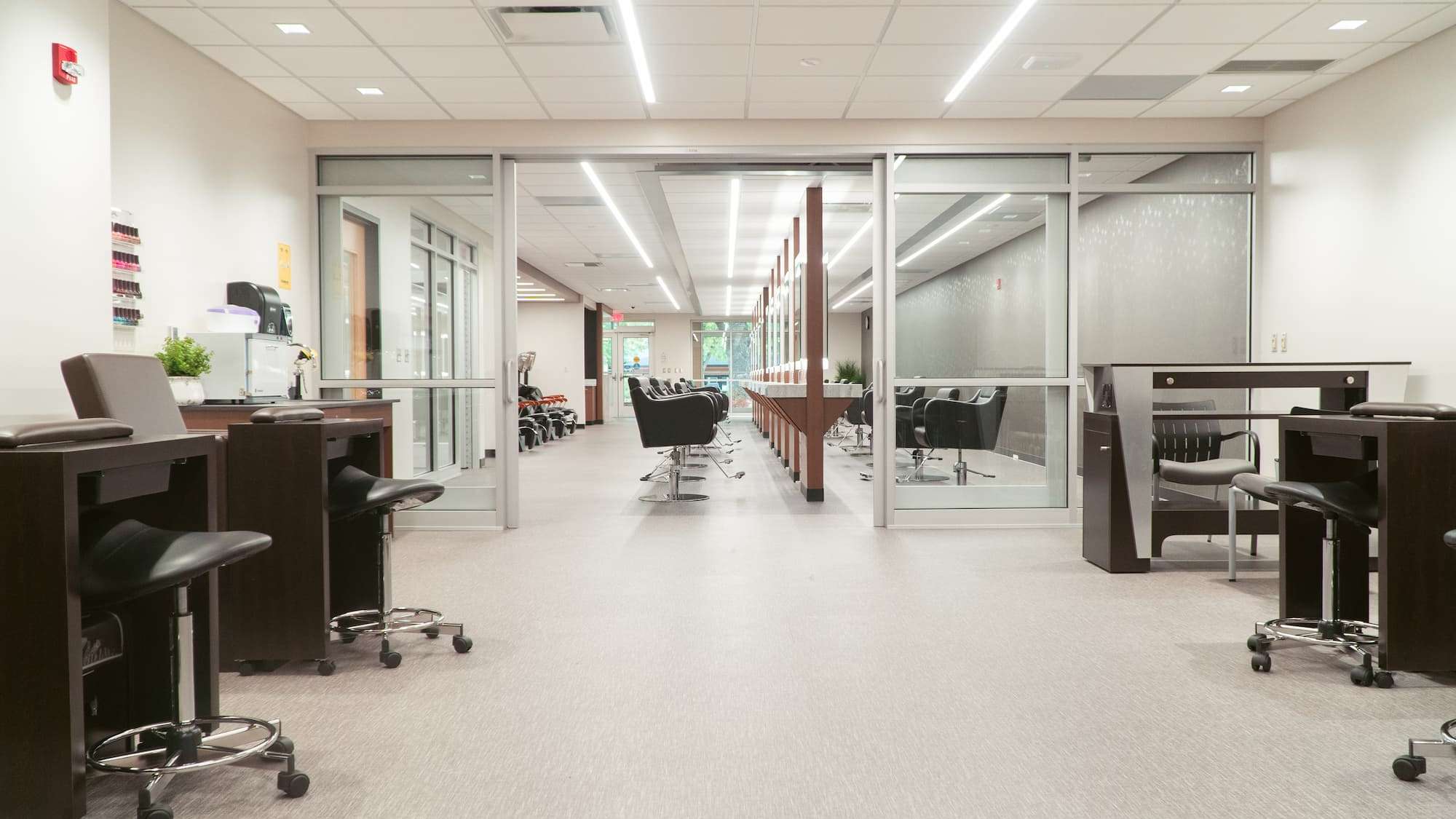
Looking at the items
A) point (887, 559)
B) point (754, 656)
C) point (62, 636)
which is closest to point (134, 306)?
point (62, 636)

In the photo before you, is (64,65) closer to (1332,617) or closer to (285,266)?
(285,266)

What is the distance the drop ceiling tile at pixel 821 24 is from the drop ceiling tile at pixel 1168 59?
1469mm

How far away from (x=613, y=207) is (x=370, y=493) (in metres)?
6.43

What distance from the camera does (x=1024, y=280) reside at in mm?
6020

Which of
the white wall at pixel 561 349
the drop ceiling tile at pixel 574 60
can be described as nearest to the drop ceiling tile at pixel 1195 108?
the drop ceiling tile at pixel 574 60

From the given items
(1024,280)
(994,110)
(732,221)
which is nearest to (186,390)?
(994,110)

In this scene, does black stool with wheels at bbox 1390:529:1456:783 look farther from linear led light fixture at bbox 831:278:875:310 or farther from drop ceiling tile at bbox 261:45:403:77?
linear led light fixture at bbox 831:278:875:310

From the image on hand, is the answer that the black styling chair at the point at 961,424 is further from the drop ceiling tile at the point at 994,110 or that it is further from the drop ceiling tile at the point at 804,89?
the drop ceiling tile at the point at 804,89

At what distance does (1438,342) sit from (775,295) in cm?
984

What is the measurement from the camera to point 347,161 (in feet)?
19.6

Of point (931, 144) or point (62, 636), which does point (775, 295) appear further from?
point (62, 636)

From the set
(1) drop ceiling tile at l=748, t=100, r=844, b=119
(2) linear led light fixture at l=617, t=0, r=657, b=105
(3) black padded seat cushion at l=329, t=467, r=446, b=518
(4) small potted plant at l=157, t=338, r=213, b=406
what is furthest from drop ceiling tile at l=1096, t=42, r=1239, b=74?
(4) small potted plant at l=157, t=338, r=213, b=406

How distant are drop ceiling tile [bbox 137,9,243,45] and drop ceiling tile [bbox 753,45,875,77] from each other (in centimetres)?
277

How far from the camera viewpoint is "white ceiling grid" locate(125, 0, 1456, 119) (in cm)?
418
